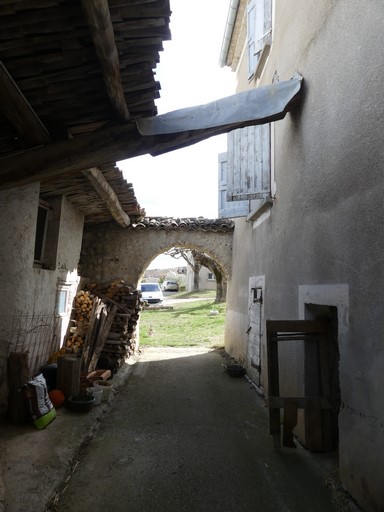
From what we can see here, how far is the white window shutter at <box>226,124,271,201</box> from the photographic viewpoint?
614cm

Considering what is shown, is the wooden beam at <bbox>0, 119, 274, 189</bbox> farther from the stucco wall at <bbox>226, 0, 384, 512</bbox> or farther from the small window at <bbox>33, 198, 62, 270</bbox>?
the small window at <bbox>33, 198, 62, 270</bbox>

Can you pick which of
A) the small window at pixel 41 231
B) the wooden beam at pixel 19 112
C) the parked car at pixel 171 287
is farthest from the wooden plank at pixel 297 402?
the parked car at pixel 171 287

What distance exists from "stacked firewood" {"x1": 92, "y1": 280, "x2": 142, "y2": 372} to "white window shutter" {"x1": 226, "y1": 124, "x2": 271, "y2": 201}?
4.23 metres

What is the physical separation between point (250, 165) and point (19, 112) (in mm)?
4224

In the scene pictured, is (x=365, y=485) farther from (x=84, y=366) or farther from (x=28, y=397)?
(x=84, y=366)

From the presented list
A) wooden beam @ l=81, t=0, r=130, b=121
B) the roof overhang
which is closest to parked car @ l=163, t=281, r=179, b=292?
the roof overhang

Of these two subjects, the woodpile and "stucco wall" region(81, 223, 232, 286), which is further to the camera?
"stucco wall" region(81, 223, 232, 286)

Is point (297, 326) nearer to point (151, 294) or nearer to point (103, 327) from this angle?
point (103, 327)

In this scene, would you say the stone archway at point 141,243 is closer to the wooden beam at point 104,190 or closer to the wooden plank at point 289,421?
the wooden beam at point 104,190

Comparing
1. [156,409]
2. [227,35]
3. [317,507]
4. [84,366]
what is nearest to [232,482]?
[317,507]

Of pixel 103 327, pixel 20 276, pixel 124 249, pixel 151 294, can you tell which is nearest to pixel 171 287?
pixel 151 294

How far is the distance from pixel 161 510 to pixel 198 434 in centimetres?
175

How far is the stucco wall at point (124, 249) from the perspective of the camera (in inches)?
411

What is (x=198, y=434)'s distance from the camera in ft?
15.6
